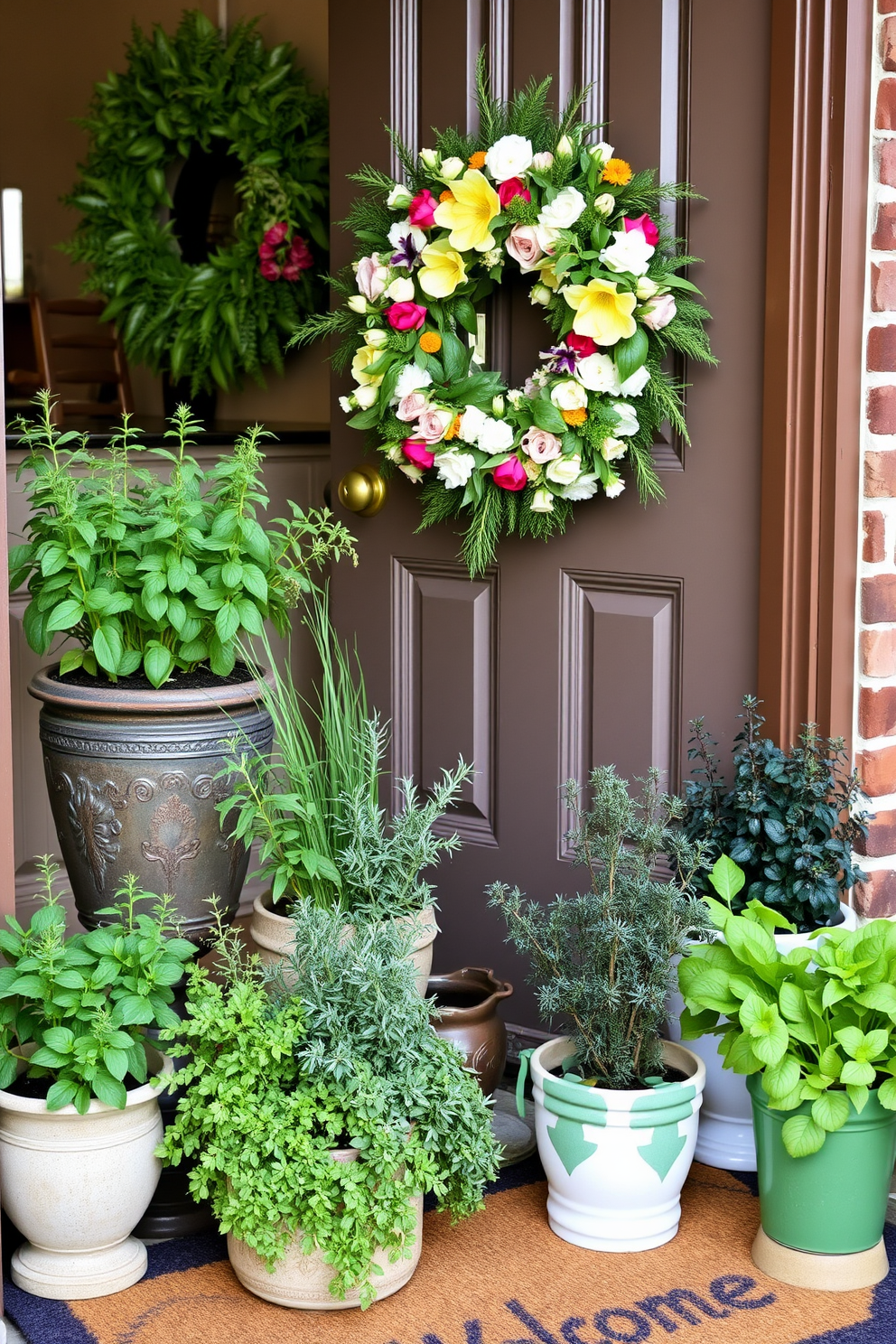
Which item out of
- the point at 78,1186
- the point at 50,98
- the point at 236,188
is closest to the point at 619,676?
the point at 78,1186

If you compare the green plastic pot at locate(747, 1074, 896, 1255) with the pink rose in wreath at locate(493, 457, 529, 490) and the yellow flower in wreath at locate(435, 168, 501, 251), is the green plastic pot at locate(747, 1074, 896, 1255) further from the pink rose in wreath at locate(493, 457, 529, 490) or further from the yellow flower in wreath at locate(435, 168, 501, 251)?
the yellow flower in wreath at locate(435, 168, 501, 251)

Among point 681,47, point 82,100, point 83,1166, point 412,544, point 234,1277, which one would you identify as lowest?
point 234,1277

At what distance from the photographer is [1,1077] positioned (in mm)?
1791

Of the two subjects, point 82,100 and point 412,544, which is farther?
point 82,100

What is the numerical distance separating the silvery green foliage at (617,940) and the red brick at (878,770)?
0.33 meters

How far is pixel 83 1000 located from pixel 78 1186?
0.75ft

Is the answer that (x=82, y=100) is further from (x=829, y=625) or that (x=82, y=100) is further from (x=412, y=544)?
(x=829, y=625)

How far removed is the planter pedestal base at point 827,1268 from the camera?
1.83 m

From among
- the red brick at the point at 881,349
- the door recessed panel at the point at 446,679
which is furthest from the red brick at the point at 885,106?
the door recessed panel at the point at 446,679

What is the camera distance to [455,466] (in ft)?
7.49

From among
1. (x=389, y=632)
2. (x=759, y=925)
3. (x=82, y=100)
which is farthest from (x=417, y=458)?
(x=82, y=100)

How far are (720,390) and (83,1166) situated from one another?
1.43m

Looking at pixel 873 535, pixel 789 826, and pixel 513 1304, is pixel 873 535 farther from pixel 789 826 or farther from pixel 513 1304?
pixel 513 1304

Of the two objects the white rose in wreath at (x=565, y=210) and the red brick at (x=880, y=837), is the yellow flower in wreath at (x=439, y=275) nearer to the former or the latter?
the white rose in wreath at (x=565, y=210)
